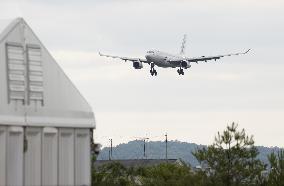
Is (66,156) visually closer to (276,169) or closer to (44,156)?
(44,156)

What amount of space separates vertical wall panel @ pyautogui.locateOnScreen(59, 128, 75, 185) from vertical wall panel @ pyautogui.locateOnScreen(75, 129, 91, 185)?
7 centimetres

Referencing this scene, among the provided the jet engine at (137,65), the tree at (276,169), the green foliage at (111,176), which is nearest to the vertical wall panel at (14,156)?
the tree at (276,169)

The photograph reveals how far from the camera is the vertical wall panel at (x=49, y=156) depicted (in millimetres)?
9242

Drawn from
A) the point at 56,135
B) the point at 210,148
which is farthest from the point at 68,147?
the point at 210,148

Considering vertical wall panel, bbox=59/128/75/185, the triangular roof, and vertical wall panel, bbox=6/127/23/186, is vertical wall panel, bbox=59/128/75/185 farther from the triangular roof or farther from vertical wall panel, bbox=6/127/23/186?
vertical wall panel, bbox=6/127/23/186

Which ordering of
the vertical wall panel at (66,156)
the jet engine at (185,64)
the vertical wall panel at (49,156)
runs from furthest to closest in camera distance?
1. the jet engine at (185,64)
2. the vertical wall panel at (66,156)
3. the vertical wall panel at (49,156)

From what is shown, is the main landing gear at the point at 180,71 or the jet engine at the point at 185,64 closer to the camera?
the main landing gear at the point at 180,71

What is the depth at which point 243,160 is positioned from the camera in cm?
5306

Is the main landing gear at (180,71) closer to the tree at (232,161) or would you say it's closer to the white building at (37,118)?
the tree at (232,161)

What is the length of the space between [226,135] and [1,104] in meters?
43.4

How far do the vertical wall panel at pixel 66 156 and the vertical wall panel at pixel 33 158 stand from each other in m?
0.33

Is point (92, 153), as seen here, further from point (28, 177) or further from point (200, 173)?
point (200, 173)

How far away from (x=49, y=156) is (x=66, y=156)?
299 millimetres

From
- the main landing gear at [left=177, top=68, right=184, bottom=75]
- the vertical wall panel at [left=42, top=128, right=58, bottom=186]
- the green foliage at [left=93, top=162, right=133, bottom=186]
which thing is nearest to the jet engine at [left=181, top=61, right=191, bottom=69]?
the main landing gear at [left=177, top=68, right=184, bottom=75]
